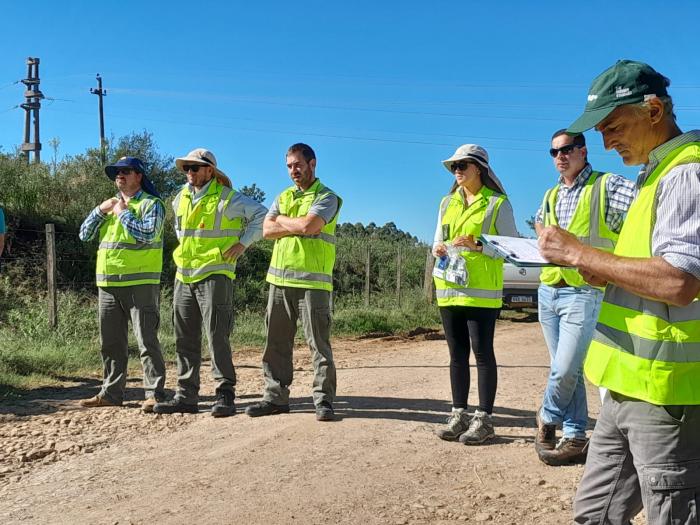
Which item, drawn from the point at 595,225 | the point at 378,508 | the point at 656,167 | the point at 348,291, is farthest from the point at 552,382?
the point at 348,291

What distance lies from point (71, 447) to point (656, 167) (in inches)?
178

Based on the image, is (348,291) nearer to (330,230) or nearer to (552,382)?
(330,230)

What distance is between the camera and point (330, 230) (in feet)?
19.2

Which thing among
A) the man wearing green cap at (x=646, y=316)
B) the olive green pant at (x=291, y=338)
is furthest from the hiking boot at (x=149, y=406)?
A: the man wearing green cap at (x=646, y=316)

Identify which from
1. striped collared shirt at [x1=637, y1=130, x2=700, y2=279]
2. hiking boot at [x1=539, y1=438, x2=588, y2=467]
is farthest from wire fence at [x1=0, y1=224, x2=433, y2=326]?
striped collared shirt at [x1=637, y1=130, x2=700, y2=279]

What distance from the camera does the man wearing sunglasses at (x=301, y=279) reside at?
18.7 ft

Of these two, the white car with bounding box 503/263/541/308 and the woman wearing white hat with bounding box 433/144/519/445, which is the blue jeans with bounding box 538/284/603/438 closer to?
the woman wearing white hat with bounding box 433/144/519/445

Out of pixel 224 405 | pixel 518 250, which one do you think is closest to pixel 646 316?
pixel 518 250

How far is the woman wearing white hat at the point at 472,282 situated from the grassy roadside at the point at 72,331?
472 cm

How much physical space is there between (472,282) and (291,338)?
1858 mm

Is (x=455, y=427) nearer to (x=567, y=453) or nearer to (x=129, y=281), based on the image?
(x=567, y=453)

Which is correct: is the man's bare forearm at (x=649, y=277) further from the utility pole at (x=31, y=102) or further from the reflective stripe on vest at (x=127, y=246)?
the utility pole at (x=31, y=102)

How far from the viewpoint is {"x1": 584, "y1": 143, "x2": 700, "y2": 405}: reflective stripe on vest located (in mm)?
2025

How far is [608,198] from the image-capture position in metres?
4.34
